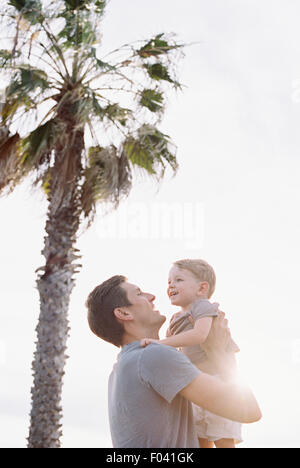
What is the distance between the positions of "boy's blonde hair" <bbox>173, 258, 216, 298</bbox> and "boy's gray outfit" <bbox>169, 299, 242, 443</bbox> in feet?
1.34

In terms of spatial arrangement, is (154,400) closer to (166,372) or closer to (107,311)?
(166,372)

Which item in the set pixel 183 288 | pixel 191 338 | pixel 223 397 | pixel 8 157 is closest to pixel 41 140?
pixel 8 157

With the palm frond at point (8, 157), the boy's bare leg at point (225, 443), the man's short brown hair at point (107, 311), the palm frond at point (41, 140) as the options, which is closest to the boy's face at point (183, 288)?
the boy's bare leg at point (225, 443)

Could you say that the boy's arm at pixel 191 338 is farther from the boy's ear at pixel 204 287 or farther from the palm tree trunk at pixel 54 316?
the palm tree trunk at pixel 54 316

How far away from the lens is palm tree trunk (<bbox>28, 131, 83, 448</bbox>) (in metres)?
9.36

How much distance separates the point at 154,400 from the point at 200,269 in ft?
8.65

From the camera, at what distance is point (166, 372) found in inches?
103

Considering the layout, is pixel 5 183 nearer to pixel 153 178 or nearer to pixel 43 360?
pixel 153 178

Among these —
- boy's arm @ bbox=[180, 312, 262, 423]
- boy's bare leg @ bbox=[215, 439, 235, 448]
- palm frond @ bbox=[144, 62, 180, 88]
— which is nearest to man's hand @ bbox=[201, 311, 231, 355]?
boy's arm @ bbox=[180, 312, 262, 423]

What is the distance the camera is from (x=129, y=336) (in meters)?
3.15

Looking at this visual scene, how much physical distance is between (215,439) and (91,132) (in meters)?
7.78

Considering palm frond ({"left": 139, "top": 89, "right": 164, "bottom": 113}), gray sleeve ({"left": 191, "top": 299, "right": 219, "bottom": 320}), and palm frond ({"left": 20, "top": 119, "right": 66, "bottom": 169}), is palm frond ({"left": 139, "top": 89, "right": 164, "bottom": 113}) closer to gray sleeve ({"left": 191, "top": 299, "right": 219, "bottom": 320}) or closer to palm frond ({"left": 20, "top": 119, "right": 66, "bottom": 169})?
palm frond ({"left": 20, "top": 119, "right": 66, "bottom": 169})

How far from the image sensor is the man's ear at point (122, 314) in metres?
3.13

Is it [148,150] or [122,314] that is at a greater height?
[148,150]
